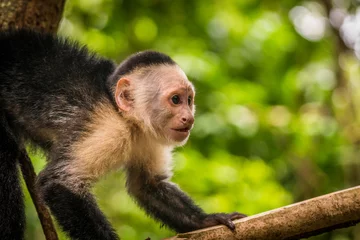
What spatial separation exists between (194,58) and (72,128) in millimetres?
2977

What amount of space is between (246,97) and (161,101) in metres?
2.56

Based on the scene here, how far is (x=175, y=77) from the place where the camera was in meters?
4.27

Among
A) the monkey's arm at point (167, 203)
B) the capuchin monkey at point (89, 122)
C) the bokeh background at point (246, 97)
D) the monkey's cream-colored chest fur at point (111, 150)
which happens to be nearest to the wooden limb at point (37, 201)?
the capuchin monkey at point (89, 122)

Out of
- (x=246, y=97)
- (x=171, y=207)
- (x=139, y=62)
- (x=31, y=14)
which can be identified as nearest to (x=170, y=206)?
(x=171, y=207)

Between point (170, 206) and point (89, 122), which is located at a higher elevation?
point (89, 122)

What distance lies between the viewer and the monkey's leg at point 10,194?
3.71 meters

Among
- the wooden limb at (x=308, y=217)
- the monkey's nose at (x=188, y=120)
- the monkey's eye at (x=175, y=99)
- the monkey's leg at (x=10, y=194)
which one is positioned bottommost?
the wooden limb at (x=308, y=217)

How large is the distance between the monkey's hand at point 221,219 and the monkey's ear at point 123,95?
3.34ft

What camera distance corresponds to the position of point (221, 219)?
3.71m

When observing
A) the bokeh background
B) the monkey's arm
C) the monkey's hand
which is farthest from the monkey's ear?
the bokeh background

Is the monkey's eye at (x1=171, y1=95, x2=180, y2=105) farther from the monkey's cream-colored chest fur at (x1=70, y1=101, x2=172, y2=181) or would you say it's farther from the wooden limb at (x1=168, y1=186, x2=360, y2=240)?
the wooden limb at (x1=168, y1=186, x2=360, y2=240)

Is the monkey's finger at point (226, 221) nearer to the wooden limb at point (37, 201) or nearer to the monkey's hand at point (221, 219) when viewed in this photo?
the monkey's hand at point (221, 219)

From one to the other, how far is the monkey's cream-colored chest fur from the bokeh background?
1.69 metres

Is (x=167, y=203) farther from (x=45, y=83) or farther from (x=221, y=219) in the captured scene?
(x=45, y=83)
